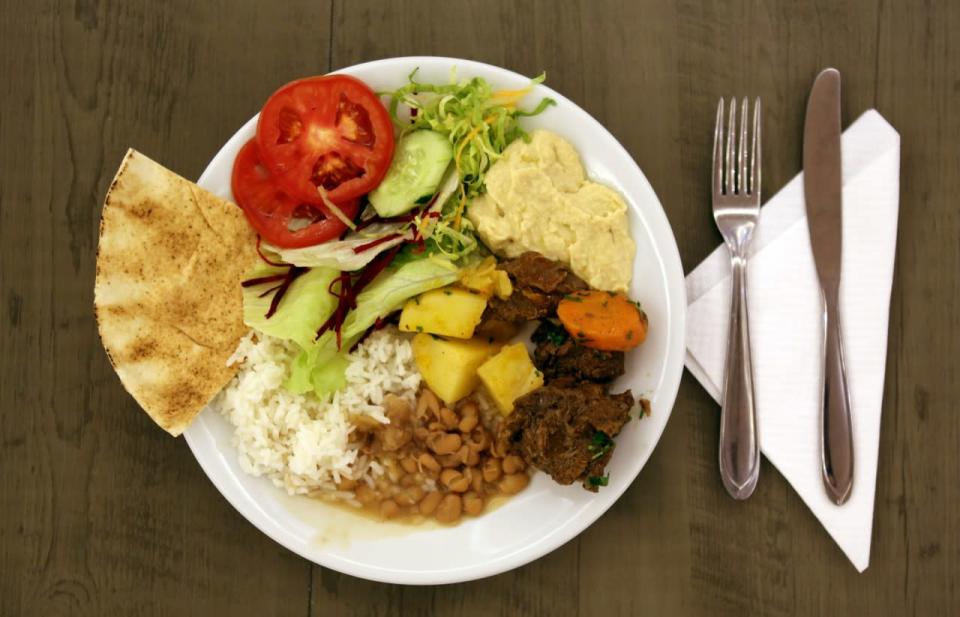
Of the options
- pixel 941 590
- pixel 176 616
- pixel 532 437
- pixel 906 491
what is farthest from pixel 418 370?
pixel 941 590

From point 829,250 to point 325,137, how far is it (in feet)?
7.39

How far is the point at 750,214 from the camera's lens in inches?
142

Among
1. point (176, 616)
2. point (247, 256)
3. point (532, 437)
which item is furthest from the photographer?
point (176, 616)

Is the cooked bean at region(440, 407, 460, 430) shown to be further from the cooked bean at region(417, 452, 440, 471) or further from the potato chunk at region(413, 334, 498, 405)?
the cooked bean at region(417, 452, 440, 471)

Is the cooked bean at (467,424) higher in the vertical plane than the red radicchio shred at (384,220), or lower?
lower

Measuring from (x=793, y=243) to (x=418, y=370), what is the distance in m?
1.78

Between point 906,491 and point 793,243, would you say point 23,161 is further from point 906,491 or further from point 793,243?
point 906,491

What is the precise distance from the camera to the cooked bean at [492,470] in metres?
3.49

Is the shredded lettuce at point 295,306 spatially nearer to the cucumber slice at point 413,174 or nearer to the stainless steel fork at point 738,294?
the cucumber slice at point 413,174

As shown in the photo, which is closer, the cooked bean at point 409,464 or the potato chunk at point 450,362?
the potato chunk at point 450,362

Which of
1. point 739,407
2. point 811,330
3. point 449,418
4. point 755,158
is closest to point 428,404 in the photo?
point 449,418

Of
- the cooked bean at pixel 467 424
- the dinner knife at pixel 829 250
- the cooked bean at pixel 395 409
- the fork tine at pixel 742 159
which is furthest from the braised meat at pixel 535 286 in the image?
the dinner knife at pixel 829 250

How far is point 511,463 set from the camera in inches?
137

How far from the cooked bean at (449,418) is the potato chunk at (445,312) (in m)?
0.36
